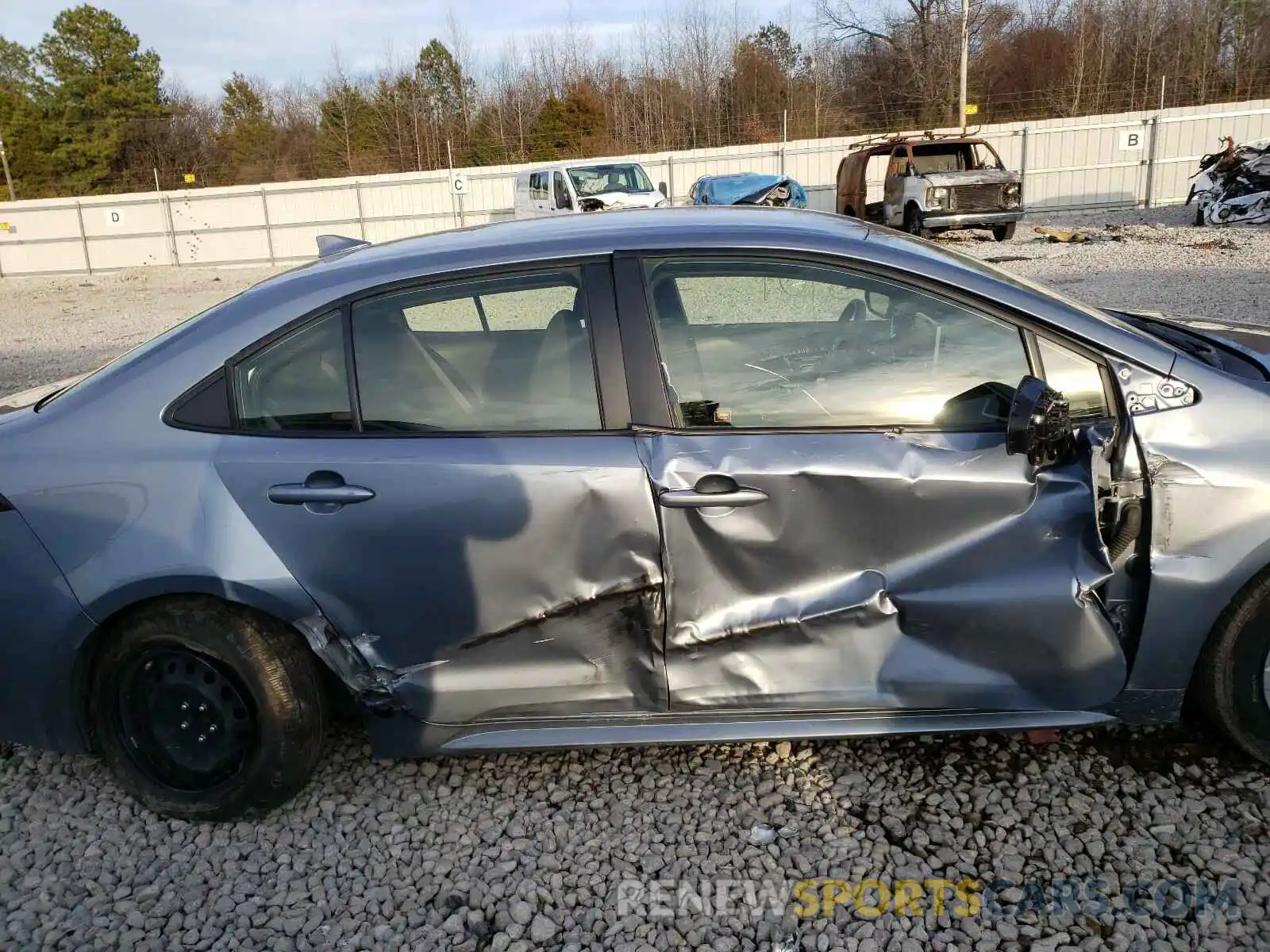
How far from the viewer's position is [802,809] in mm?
2727

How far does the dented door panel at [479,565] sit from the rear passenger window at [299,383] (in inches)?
3.2

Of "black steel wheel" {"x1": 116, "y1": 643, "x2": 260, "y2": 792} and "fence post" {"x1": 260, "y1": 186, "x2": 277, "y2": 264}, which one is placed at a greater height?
"fence post" {"x1": 260, "y1": 186, "x2": 277, "y2": 264}

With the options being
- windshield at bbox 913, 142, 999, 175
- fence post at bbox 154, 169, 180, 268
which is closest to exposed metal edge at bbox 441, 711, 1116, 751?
windshield at bbox 913, 142, 999, 175

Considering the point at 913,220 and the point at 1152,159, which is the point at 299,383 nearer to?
the point at 913,220

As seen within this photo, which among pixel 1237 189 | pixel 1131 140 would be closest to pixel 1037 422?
pixel 1237 189

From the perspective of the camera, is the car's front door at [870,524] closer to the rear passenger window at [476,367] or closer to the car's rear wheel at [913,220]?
the rear passenger window at [476,367]

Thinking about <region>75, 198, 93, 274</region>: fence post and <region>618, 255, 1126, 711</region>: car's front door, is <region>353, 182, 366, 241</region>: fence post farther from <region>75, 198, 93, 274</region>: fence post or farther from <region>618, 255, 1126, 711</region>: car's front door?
<region>618, 255, 1126, 711</region>: car's front door

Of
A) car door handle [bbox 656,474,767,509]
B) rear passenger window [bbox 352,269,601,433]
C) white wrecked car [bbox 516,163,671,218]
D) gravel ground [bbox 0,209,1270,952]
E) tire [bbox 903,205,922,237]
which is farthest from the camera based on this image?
white wrecked car [bbox 516,163,671,218]

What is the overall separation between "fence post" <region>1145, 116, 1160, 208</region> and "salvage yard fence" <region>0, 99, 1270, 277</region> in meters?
0.10

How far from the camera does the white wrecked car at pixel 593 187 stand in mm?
19438

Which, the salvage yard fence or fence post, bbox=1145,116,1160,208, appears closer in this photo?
fence post, bbox=1145,116,1160,208

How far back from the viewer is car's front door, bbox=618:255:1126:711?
2521mm

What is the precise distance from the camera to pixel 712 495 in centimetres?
251

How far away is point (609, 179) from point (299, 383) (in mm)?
18738
